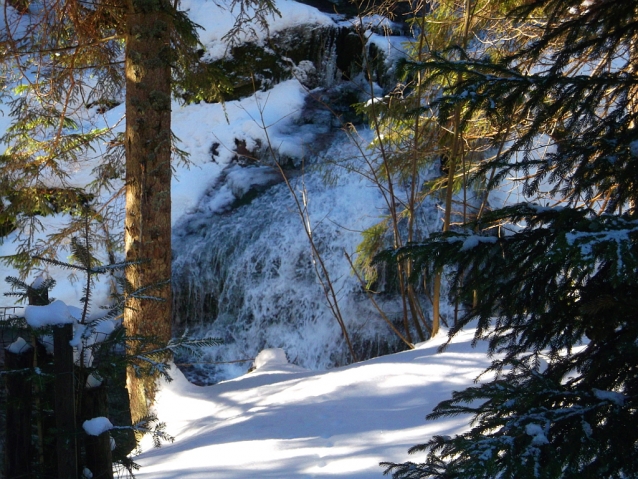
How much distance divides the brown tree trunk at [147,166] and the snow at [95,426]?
341 centimetres

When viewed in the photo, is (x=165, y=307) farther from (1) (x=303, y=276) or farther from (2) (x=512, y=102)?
(2) (x=512, y=102)

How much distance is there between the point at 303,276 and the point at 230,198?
2.91 meters

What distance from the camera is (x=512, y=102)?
6.73ft

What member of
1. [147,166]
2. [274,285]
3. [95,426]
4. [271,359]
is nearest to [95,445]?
[95,426]

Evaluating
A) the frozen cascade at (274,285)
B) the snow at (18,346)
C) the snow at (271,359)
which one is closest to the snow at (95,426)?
the snow at (18,346)

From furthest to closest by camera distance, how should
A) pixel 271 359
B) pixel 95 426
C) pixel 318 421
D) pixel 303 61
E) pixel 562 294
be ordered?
Answer: pixel 303 61, pixel 271 359, pixel 318 421, pixel 95 426, pixel 562 294

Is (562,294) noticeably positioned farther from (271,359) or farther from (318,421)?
(271,359)

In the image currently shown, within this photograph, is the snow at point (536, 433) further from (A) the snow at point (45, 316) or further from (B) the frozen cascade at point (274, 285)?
(B) the frozen cascade at point (274, 285)

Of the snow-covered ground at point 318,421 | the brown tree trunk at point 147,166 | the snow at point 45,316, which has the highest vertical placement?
the brown tree trunk at point 147,166

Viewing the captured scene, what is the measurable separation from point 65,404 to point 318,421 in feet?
6.79

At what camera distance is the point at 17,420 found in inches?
87.5

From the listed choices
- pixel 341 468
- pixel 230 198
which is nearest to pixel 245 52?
pixel 230 198

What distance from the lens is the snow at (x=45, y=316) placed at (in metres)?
2.12

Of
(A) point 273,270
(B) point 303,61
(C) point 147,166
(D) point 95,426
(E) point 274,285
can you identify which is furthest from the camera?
(B) point 303,61
